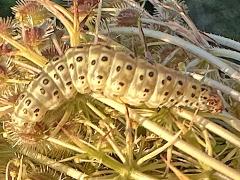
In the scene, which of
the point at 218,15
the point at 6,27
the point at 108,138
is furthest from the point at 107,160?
the point at 218,15

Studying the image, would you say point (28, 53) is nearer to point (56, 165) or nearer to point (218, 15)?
point (56, 165)

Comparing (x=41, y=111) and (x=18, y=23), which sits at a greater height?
(x=18, y=23)

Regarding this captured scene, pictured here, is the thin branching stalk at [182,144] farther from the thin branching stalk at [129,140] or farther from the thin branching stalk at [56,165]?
the thin branching stalk at [56,165]

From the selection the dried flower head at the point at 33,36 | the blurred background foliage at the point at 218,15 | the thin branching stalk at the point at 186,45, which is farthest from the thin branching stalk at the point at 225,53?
the blurred background foliage at the point at 218,15

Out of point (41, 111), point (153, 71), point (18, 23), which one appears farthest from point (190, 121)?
point (18, 23)

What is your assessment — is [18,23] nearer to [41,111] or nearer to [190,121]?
[41,111]

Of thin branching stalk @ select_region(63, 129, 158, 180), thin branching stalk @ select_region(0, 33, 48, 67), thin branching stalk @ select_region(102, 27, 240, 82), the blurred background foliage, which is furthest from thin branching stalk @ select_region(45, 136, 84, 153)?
the blurred background foliage

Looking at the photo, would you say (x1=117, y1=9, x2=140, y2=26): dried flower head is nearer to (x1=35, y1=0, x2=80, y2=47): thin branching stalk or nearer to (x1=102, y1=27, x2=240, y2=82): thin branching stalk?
(x1=102, y1=27, x2=240, y2=82): thin branching stalk
